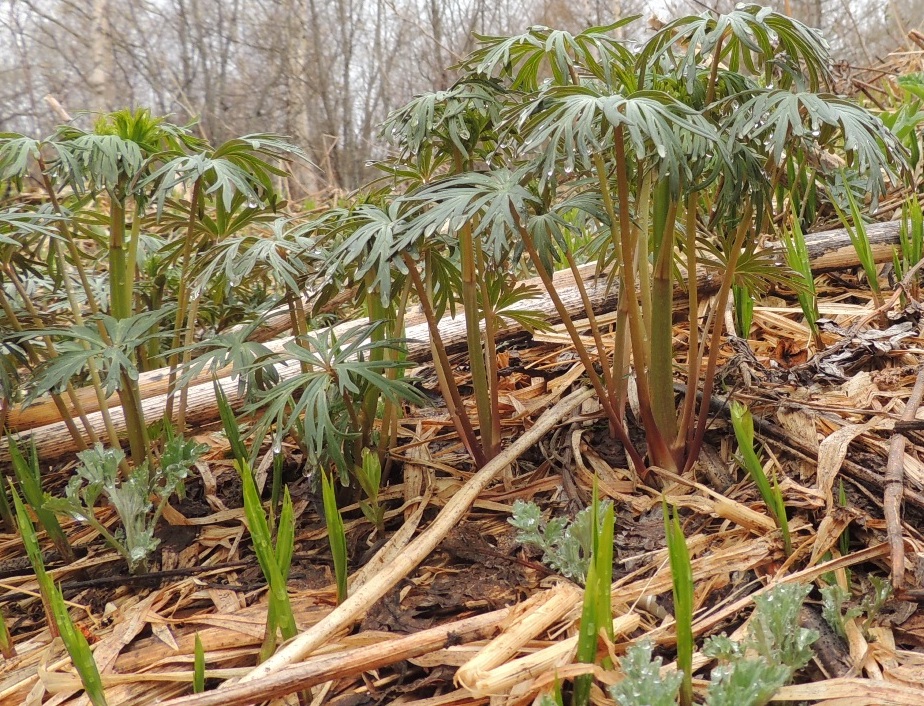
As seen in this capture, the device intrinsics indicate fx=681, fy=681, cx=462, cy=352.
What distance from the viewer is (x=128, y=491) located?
50.3 inches

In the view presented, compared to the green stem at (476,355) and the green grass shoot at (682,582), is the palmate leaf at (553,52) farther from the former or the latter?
the green grass shoot at (682,582)

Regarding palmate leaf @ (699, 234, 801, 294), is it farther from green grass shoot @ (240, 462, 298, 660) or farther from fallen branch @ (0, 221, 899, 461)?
green grass shoot @ (240, 462, 298, 660)

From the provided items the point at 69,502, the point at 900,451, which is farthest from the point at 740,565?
the point at 69,502

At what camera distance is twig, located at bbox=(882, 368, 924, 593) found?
969mm

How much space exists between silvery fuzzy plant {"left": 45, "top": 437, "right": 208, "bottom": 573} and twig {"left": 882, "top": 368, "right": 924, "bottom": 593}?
3.95 ft

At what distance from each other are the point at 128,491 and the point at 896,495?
4.37ft

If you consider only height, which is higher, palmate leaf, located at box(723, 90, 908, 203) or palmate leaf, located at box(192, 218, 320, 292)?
palmate leaf, located at box(723, 90, 908, 203)

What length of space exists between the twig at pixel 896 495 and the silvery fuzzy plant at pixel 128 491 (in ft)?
3.95

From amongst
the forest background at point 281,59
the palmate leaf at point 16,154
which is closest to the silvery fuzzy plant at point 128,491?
the palmate leaf at point 16,154

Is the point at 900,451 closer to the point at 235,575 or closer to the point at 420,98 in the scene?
the point at 420,98

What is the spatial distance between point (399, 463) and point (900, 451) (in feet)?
3.27

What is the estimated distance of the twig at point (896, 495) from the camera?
969mm

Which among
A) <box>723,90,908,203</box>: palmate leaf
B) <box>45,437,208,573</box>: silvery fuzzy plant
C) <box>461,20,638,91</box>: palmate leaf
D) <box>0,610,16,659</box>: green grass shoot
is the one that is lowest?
<box>0,610,16,659</box>: green grass shoot

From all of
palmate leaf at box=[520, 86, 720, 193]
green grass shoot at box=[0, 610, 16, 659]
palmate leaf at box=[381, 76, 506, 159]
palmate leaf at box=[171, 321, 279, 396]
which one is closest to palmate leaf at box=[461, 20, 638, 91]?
palmate leaf at box=[381, 76, 506, 159]
